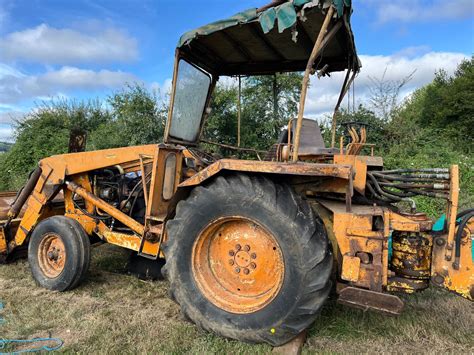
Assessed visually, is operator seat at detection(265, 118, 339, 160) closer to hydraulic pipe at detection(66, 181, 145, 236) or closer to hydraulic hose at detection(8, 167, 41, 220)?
hydraulic pipe at detection(66, 181, 145, 236)

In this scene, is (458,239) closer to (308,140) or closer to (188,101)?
(308,140)

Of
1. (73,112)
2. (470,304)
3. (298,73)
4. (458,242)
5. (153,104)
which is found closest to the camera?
(458,242)

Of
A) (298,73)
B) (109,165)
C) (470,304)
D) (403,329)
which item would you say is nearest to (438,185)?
(403,329)

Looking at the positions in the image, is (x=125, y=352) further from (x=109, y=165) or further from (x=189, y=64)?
(x=189, y=64)

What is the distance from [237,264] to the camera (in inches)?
120

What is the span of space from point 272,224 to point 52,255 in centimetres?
261

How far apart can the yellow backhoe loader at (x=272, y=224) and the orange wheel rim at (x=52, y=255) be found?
1 centimetres

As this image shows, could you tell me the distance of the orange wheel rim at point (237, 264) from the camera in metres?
2.88

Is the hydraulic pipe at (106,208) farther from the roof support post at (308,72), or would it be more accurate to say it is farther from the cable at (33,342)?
the roof support post at (308,72)

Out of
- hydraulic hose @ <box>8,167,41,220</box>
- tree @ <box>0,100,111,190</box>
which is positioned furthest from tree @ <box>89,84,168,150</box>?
hydraulic hose @ <box>8,167,41,220</box>

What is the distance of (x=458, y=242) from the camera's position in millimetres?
2639

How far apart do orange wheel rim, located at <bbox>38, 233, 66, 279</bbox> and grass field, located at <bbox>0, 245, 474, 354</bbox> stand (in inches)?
8.5

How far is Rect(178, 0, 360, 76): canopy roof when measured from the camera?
2.74 metres

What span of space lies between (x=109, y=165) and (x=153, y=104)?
9.08 metres
